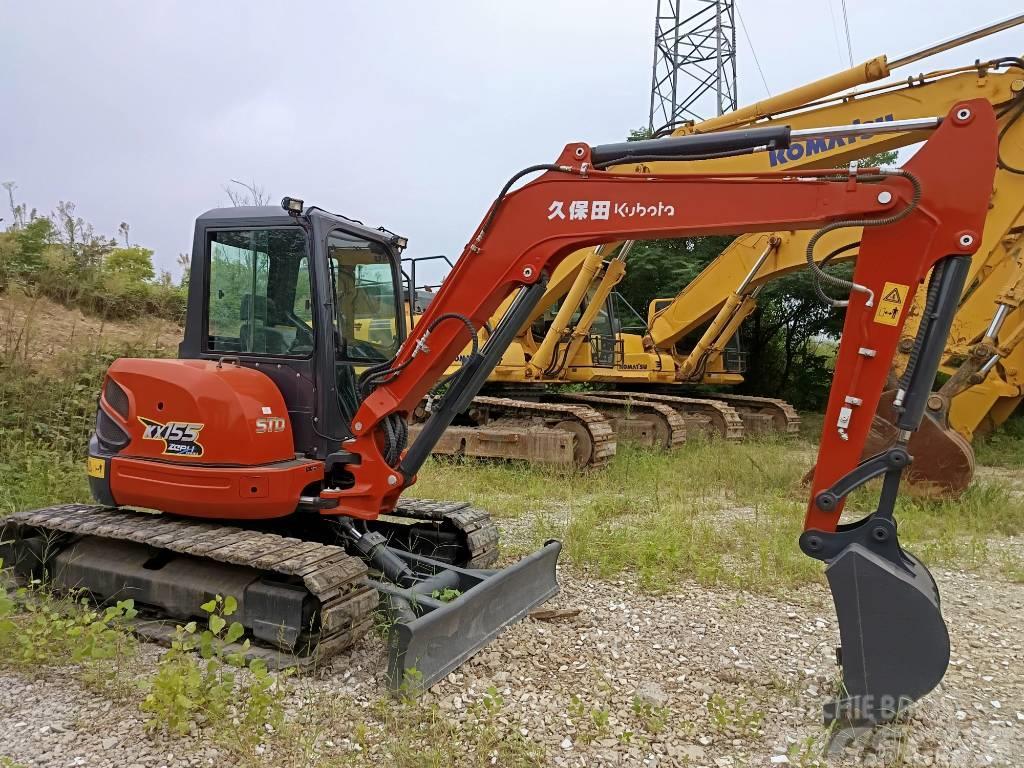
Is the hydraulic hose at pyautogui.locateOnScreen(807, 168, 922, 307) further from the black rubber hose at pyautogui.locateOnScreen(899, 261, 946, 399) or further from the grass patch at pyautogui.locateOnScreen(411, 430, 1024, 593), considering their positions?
the grass patch at pyautogui.locateOnScreen(411, 430, 1024, 593)

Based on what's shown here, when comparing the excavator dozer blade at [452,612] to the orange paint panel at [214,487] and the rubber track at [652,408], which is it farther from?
the rubber track at [652,408]

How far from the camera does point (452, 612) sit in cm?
355

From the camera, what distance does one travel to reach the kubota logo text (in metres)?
4.13

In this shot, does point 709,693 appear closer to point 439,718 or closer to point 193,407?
point 439,718

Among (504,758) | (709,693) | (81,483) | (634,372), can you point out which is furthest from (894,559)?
(634,372)

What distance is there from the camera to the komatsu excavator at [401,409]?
305cm

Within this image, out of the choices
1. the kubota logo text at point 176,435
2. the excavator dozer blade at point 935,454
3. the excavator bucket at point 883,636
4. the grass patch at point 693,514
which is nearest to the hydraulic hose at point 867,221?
the excavator bucket at point 883,636

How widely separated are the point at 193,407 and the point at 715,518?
4533 millimetres

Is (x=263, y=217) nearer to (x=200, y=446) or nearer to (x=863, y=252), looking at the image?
(x=200, y=446)

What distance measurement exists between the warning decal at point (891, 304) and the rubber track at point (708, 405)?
28.8 feet

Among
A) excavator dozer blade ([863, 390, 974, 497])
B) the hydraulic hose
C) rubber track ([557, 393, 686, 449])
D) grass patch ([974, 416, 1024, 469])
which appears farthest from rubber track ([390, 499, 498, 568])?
grass patch ([974, 416, 1024, 469])

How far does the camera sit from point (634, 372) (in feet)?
40.7

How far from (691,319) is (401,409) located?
31.0 feet

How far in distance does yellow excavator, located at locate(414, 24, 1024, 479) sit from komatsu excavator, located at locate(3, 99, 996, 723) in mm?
1408
